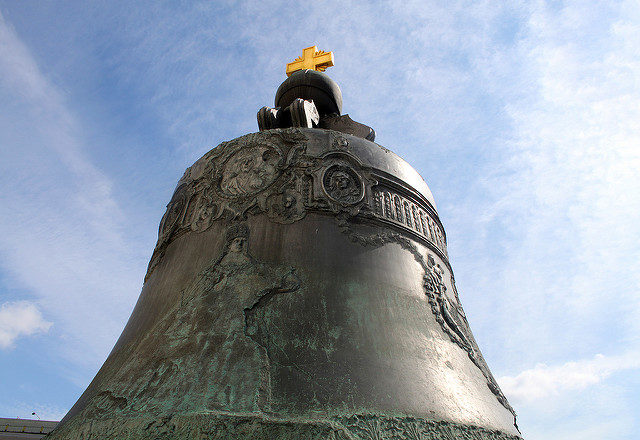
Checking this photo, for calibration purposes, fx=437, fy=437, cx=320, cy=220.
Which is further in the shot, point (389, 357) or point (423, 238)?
point (423, 238)

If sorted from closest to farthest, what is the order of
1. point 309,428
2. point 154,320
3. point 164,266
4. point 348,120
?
point 309,428, point 154,320, point 164,266, point 348,120

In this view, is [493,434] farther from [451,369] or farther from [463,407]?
[451,369]

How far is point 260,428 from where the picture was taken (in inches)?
90.4

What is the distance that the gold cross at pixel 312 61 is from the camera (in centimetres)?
670

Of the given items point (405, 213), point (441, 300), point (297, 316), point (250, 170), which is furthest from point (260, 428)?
point (405, 213)

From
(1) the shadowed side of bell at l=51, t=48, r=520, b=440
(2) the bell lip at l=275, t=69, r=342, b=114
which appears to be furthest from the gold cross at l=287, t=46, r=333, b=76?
(1) the shadowed side of bell at l=51, t=48, r=520, b=440

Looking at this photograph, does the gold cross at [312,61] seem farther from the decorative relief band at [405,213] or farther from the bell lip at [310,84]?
the decorative relief band at [405,213]

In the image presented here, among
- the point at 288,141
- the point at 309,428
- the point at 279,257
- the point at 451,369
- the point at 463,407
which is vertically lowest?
the point at 309,428

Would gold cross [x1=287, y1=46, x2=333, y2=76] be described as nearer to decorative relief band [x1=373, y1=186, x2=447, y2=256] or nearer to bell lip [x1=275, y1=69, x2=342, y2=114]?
bell lip [x1=275, y1=69, x2=342, y2=114]

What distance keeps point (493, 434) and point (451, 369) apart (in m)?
0.51

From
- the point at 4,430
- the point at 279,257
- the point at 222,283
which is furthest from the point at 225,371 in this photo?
the point at 4,430

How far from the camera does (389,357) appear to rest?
9.84ft

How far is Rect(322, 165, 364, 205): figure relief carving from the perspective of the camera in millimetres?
3969

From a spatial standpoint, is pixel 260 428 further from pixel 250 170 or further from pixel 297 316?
pixel 250 170
